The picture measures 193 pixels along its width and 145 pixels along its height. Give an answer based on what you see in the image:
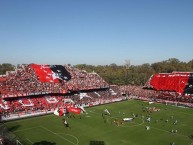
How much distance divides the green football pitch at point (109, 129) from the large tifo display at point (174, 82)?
15788mm

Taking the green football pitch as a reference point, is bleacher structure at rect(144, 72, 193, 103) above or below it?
above

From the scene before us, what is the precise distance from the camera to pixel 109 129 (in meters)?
41.3

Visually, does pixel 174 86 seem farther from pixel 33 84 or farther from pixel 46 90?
pixel 33 84

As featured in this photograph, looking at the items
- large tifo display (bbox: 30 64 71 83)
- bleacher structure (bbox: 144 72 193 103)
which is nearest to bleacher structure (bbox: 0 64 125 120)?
large tifo display (bbox: 30 64 71 83)

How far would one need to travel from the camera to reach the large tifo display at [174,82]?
229ft

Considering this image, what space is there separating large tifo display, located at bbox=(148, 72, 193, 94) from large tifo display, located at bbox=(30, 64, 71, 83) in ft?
87.8

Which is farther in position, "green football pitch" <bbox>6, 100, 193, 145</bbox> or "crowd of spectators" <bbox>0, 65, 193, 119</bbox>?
"crowd of spectators" <bbox>0, 65, 193, 119</bbox>

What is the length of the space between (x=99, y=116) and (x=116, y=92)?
2453cm

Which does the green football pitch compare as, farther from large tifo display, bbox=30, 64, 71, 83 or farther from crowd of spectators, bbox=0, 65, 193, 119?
large tifo display, bbox=30, 64, 71, 83

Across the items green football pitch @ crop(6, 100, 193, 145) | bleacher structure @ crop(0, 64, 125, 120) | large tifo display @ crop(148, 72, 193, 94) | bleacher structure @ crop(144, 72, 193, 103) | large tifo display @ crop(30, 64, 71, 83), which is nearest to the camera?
green football pitch @ crop(6, 100, 193, 145)

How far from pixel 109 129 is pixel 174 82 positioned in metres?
38.9

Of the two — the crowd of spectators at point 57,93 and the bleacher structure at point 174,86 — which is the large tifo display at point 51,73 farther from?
the bleacher structure at point 174,86

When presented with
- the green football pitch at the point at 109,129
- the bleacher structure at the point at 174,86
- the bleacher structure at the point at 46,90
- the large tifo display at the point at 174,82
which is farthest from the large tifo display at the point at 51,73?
the large tifo display at the point at 174,82

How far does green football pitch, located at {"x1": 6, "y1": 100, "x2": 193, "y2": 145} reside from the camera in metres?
35.8
